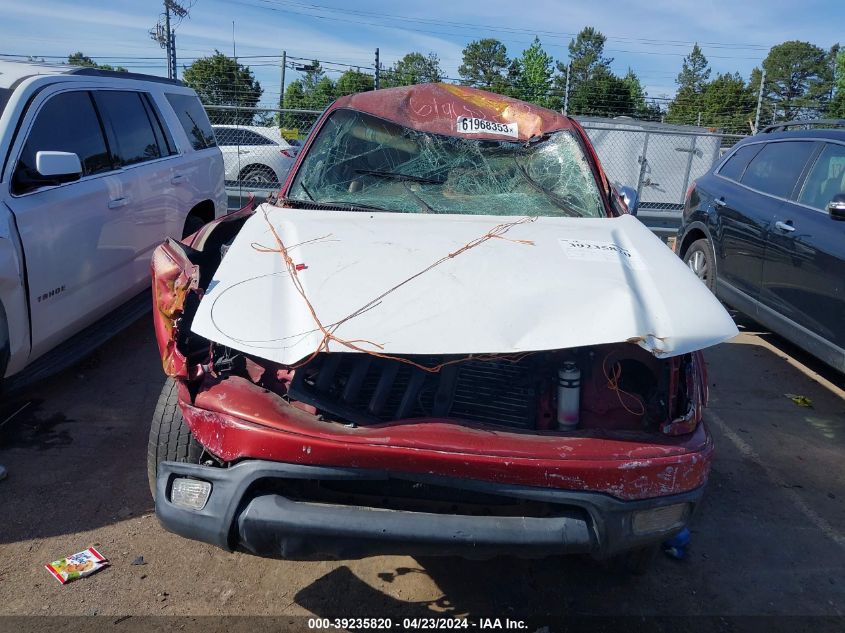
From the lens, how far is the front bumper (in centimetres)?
218

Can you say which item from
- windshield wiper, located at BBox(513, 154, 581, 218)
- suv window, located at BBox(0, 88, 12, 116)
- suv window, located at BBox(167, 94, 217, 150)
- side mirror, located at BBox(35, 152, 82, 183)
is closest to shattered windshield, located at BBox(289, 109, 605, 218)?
windshield wiper, located at BBox(513, 154, 581, 218)

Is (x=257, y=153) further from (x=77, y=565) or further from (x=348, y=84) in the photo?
(x=348, y=84)

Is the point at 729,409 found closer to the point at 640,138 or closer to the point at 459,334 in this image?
the point at 459,334

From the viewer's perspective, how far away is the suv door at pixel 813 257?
4.52 meters

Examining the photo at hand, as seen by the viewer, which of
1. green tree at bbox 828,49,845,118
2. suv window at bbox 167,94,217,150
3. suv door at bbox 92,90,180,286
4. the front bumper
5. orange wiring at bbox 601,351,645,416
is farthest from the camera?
green tree at bbox 828,49,845,118

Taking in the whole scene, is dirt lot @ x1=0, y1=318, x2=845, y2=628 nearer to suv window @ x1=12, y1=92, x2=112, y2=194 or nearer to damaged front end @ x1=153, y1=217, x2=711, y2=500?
damaged front end @ x1=153, y1=217, x2=711, y2=500

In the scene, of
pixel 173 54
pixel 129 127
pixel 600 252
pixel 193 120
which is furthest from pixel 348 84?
pixel 600 252

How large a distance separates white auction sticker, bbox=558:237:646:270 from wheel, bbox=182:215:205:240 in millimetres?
3831

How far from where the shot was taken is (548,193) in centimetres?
383

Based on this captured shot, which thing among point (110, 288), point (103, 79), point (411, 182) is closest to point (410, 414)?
point (411, 182)

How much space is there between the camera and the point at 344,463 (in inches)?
87.8

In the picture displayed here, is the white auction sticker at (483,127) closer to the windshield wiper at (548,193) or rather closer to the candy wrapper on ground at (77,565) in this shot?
the windshield wiper at (548,193)

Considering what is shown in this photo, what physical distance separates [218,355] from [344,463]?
76cm

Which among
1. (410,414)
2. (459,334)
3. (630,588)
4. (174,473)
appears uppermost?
(459,334)
